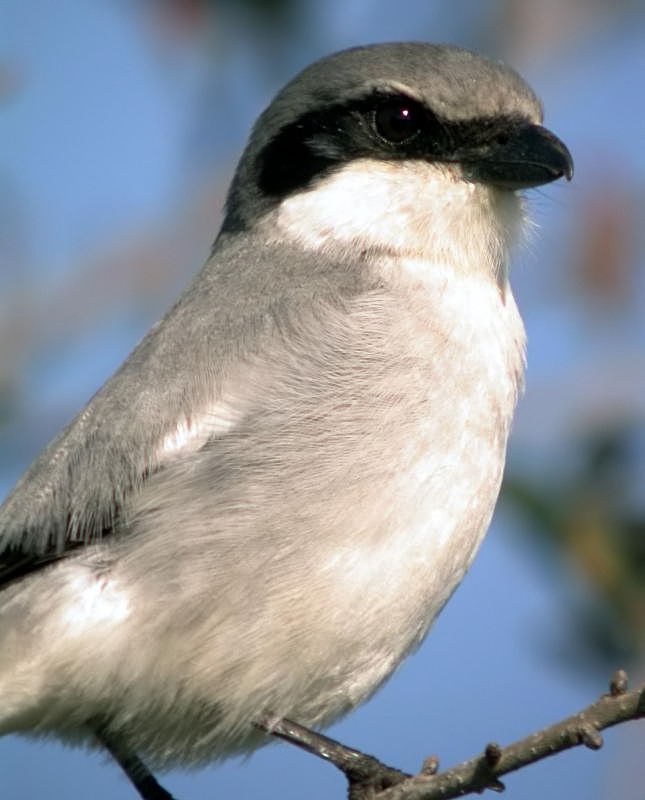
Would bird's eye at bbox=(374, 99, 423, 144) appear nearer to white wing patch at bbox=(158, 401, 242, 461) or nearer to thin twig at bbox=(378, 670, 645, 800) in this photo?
white wing patch at bbox=(158, 401, 242, 461)

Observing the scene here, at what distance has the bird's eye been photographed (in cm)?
374

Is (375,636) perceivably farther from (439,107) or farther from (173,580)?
(439,107)

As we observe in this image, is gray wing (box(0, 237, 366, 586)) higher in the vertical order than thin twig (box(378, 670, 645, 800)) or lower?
higher

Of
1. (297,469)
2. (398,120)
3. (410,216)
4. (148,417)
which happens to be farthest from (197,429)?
(398,120)

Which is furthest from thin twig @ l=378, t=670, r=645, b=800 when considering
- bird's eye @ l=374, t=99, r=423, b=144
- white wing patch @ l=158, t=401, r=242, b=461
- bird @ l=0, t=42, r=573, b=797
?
bird's eye @ l=374, t=99, r=423, b=144

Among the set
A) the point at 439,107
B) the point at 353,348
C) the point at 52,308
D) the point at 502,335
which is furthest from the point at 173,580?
the point at 52,308

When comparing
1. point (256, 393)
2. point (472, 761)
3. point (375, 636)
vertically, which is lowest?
point (472, 761)

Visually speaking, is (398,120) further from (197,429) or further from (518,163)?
(197,429)

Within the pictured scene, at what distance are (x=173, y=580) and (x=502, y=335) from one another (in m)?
1.00

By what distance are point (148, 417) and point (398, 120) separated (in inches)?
39.3

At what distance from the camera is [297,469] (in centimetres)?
335

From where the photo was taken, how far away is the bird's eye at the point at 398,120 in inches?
147

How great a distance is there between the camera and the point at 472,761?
2875mm

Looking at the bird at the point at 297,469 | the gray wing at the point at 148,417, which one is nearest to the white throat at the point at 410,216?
the bird at the point at 297,469
